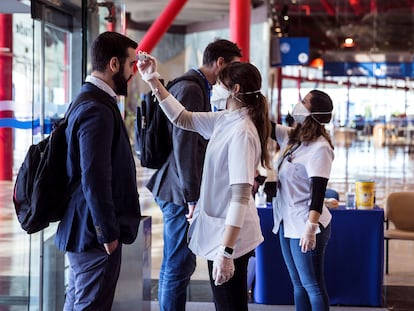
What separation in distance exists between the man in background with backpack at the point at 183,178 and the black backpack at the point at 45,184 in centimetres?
87

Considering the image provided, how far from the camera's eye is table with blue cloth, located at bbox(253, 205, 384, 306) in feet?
16.7

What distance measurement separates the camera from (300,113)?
3.64 metres

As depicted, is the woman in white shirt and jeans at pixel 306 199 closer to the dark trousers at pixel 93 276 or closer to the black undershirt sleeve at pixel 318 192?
the black undershirt sleeve at pixel 318 192

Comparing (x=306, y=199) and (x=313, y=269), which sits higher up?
(x=306, y=199)

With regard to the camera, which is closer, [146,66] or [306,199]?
[146,66]

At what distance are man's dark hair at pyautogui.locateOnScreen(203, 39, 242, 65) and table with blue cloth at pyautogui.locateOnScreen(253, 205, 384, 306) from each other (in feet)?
5.19

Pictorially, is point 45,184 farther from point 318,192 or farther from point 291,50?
point 291,50

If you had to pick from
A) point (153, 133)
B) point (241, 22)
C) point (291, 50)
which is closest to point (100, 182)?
point (153, 133)

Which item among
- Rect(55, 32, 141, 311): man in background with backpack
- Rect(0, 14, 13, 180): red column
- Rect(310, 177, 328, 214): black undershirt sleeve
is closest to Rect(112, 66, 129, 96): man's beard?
Result: Rect(55, 32, 141, 311): man in background with backpack

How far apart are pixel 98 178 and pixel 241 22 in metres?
9.31

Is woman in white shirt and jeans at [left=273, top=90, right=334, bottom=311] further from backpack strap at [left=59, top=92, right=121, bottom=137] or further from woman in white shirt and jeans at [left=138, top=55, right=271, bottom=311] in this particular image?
backpack strap at [left=59, top=92, right=121, bottom=137]

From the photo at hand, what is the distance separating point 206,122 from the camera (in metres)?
3.24

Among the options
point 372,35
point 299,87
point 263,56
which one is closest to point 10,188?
point 263,56

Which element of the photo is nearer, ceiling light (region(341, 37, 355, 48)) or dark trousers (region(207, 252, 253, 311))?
dark trousers (region(207, 252, 253, 311))
